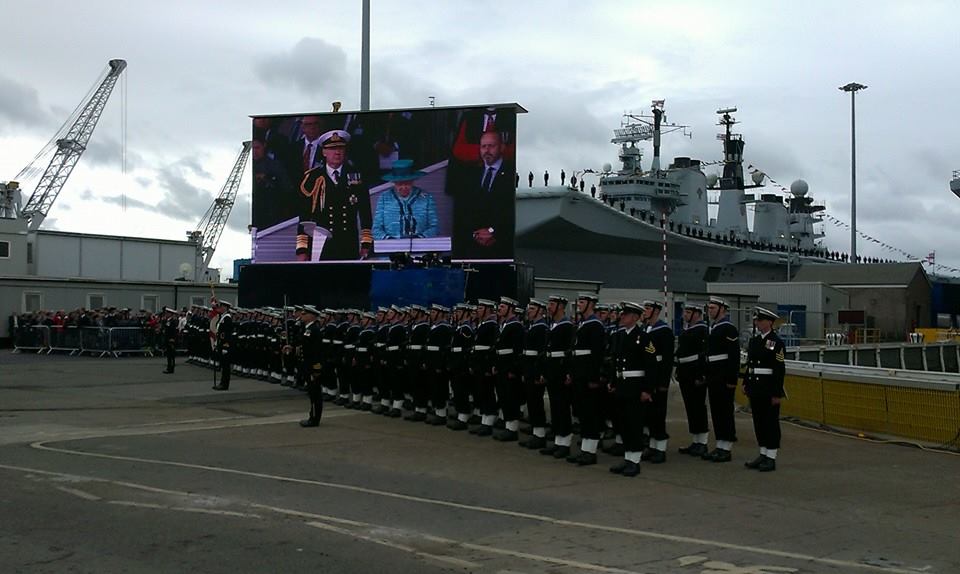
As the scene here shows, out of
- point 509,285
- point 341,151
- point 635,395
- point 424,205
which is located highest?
point 341,151

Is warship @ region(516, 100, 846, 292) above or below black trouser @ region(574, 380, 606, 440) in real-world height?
above

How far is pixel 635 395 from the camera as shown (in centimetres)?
1033

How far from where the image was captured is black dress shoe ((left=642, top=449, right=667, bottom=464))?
35.8ft

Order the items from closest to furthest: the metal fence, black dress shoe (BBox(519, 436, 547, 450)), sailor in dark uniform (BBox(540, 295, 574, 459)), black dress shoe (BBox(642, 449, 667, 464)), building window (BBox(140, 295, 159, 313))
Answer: black dress shoe (BBox(642, 449, 667, 464)), sailor in dark uniform (BBox(540, 295, 574, 459)), black dress shoe (BBox(519, 436, 547, 450)), the metal fence, building window (BBox(140, 295, 159, 313))

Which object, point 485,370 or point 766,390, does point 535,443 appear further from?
point 766,390

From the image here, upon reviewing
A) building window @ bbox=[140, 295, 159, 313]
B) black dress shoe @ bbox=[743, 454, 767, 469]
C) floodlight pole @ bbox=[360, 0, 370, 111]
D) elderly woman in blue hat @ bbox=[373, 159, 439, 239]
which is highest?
floodlight pole @ bbox=[360, 0, 370, 111]

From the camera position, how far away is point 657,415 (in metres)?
11.1

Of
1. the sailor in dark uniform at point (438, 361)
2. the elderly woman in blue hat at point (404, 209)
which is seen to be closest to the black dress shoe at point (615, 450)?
the sailor in dark uniform at point (438, 361)

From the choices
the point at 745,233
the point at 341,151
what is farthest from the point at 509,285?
the point at 745,233

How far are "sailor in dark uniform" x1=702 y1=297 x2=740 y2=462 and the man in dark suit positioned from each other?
13.3m

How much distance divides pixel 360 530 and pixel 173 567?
59.5 inches

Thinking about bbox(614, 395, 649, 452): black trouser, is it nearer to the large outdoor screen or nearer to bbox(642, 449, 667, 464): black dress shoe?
bbox(642, 449, 667, 464): black dress shoe

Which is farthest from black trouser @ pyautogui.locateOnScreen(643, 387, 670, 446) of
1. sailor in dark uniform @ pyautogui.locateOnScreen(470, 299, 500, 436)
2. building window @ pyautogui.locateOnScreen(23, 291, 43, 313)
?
building window @ pyautogui.locateOnScreen(23, 291, 43, 313)

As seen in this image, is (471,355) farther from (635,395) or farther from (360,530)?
(360,530)
